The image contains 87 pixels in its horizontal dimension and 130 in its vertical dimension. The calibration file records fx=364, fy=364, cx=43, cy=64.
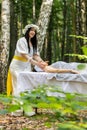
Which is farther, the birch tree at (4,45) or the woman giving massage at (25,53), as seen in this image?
the birch tree at (4,45)

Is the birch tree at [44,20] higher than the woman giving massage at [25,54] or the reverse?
higher

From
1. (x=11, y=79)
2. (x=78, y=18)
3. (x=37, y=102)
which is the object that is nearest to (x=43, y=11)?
(x=11, y=79)

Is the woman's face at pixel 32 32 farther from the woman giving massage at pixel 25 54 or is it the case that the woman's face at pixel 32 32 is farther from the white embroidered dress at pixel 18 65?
the white embroidered dress at pixel 18 65

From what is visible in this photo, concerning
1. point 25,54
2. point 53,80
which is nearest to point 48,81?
point 53,80

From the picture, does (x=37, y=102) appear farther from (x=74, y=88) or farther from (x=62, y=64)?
(x=62, y=64)

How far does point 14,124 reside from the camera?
4.85 m

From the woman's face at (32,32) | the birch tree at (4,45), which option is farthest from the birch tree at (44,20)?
the woman's face at (32,32)

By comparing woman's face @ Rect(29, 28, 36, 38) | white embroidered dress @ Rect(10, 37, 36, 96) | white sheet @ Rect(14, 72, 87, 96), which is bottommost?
white sheet @ Rect(14, 72, 87, 96)

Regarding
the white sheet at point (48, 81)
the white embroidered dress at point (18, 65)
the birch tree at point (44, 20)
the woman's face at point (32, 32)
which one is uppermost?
the birch tree at point (44, 20)

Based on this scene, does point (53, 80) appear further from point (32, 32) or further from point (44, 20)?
point (44, 20)

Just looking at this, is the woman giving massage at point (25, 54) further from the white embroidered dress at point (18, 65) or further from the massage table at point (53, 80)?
the massage table at point (53, 80)

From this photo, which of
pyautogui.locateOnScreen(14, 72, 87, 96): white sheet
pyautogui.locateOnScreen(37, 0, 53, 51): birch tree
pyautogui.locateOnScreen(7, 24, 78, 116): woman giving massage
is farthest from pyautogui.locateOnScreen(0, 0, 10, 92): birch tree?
pyautogui.locateOnScreen(14, 72, 87, 96): white sheet

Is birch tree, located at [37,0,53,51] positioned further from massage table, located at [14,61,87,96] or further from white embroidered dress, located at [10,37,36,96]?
massage table, located at [14,61,87,96]

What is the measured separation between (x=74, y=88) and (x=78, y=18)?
13464 millimetres
